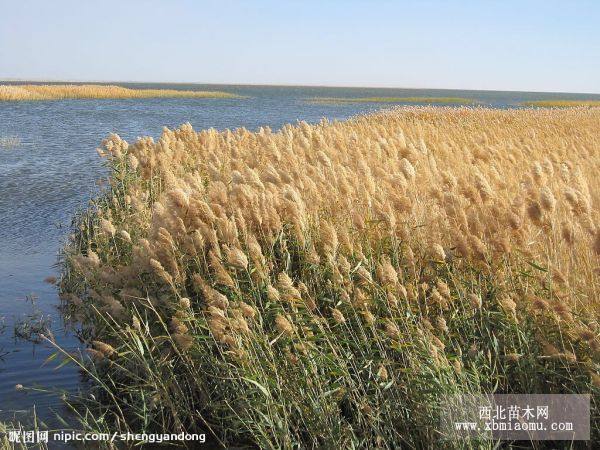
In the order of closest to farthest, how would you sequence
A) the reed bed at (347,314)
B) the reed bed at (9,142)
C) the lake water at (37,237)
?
1. the reed bed at (347,314)
2. the lake water at (37,237)
3. the reed bed at (9,142)

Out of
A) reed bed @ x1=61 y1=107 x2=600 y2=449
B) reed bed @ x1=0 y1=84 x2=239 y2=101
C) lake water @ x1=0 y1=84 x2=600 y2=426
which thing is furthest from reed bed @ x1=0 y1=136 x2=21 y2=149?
reed bed @ x1=0 y1=84 x2=239 y2=101

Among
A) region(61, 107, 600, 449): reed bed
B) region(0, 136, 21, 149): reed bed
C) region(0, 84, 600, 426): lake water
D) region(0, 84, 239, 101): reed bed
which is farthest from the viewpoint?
region(0, 84, 239, 101): reed bed

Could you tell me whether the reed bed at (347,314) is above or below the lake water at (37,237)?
above

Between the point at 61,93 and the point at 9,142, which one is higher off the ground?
the point at 61,93

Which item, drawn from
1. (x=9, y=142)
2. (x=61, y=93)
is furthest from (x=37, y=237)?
(x=61, y=93)

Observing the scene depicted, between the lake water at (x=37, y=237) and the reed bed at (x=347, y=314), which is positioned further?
the lake water at (x=37, y=237)

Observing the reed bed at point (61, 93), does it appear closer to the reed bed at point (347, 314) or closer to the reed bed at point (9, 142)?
the reed bed at point (9, 142)

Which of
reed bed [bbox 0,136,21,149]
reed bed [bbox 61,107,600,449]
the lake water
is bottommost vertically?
the lake water

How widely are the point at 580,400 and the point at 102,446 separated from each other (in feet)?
8.88

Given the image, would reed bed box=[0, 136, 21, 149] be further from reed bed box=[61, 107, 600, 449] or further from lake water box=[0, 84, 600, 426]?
reed bed box=[61, 107, 600, 449]

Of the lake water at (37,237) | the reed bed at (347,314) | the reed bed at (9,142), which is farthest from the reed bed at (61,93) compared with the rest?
the reed bed at (347,314)

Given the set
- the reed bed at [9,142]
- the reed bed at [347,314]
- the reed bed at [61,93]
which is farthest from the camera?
the reed bed at [61,93]

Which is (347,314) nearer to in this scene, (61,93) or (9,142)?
(9,142)

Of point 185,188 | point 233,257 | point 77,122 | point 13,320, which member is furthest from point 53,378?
point 77,122
